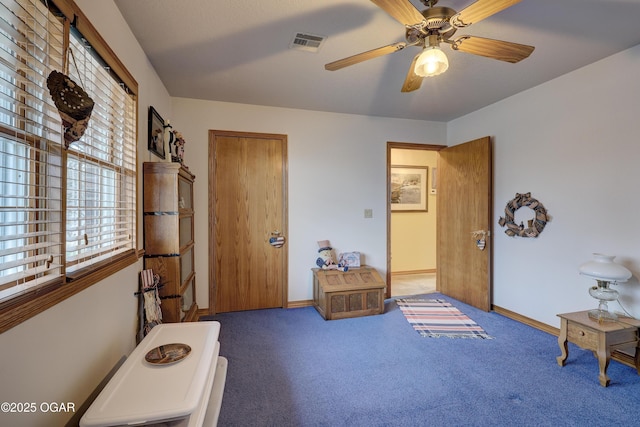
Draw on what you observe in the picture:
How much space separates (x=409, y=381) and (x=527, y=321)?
185 centimetres

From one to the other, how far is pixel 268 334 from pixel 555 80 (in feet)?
12.0

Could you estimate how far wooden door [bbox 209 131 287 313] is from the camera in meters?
3.43

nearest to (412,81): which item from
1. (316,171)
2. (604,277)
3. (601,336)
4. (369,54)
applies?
(369,54)

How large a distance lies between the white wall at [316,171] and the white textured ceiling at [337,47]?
0.85 ft

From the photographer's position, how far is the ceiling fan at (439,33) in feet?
4.59

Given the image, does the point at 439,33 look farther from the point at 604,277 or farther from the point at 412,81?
the point at 604,277

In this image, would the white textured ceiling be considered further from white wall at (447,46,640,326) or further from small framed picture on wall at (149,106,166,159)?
small framed picture on wall at (149,106,166,159)

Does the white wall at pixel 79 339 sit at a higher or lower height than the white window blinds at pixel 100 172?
lower

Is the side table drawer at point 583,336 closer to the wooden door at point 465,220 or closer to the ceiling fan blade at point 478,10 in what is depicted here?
the wooden door at point 465,220

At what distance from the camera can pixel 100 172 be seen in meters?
1.59

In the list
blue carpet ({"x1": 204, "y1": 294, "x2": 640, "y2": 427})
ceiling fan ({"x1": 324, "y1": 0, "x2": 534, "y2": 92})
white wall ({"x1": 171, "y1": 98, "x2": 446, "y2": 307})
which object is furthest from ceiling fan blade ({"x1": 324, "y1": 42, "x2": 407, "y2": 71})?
blue carpet ({"x1": 204, "y1": 294, "x2": 640, "y2": 427})

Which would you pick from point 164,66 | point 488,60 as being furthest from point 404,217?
point 164,66

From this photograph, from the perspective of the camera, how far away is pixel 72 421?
121cm

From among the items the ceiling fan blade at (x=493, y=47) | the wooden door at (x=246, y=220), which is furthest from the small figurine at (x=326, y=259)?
the ceiling fan blade at (x=493, y=47)
